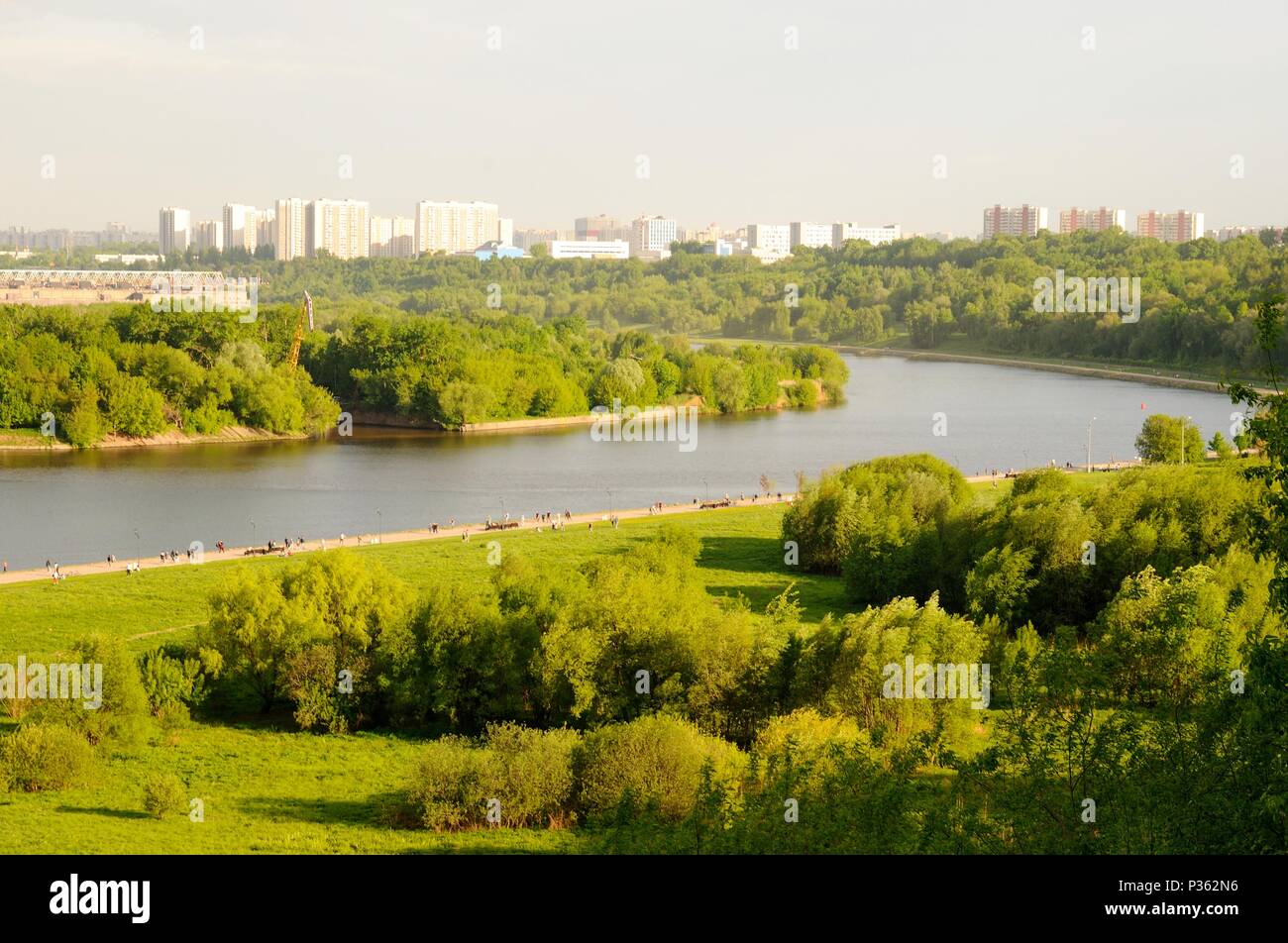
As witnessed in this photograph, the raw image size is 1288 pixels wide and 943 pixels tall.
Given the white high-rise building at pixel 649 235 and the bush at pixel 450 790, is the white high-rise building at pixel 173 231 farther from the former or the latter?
the bush at pixel 450 790

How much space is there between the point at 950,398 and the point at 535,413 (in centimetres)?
1433

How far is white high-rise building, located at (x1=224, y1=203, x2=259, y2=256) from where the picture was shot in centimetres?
11444

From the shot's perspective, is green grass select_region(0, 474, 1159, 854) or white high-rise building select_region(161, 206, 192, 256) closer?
green grass select_region(0, 474, 1159, 854)

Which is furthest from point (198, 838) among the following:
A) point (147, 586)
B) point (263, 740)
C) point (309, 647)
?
point (147, 586)

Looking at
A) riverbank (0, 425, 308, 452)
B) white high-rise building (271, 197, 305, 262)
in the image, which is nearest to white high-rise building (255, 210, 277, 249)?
white high-rise building (271, 197, 305, 262)

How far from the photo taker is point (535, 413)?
4300 centimetres

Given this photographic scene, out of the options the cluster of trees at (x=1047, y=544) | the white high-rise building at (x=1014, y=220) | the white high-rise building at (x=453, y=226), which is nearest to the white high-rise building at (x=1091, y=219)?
the white high-rise building at (x=1014, y=220)

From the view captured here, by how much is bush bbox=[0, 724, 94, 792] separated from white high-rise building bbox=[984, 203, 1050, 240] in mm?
107975

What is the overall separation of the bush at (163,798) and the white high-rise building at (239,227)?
352 feet

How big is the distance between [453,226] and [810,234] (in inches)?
1497

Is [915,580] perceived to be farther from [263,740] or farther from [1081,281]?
[1081,281]

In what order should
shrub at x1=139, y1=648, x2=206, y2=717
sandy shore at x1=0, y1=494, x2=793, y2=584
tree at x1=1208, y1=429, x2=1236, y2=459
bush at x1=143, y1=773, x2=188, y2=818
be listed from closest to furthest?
bush at x1=143, y1=773, x2=188, y2=818 → shrub at x1=139, y1=648, x2=206, y2=717 → sandy shore at x1=0, y1=494, x2=793, y2=584 → tree at x1=1208, y1=429, x2=1236, y2=459

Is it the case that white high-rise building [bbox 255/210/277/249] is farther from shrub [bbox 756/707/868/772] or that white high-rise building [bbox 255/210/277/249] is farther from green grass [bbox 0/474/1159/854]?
shrub [bbox 756/707/868/772]

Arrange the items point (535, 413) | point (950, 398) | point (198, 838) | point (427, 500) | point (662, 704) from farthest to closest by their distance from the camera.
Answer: point (950, 398), point (535, 413), point (427, 500), point (662, 704), point (198, 838)
